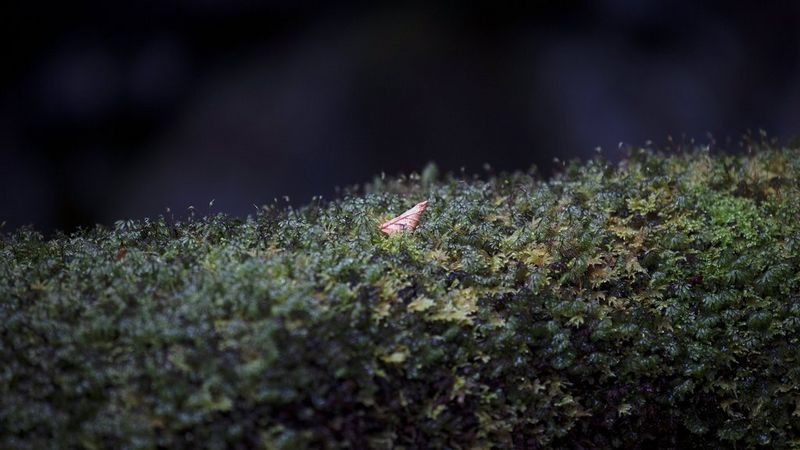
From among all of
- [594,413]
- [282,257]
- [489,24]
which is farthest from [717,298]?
[489,24]

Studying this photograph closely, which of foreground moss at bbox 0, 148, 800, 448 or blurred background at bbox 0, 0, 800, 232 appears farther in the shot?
blurred background at bbox 0, 0, 800, 232

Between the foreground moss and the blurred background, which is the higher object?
the blurred background

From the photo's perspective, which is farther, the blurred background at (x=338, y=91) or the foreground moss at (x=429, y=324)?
the blurred background at (x=338, y=91)

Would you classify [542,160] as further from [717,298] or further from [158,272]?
[158,272]

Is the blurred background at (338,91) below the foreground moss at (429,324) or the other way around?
the other way around
